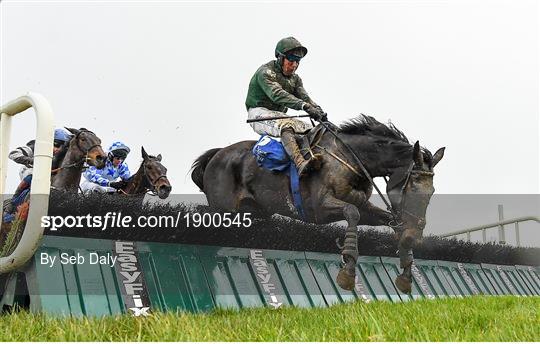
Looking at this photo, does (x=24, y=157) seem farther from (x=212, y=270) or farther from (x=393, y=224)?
(x=393, y=224)

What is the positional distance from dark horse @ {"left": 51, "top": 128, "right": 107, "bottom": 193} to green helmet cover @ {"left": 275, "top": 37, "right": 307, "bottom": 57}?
7.54 feet

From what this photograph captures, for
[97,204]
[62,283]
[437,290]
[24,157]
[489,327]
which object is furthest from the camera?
[437,290]

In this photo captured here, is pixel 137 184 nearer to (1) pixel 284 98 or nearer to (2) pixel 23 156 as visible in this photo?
(2) pixel 23 156

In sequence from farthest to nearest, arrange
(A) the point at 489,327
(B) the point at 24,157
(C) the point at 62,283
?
(B) the point at 24,157 → (C) the point at 62,283 → (A) the point at 489,327

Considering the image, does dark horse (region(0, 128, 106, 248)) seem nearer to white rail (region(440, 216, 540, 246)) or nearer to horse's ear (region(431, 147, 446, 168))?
horse's ear (region(431, 147, 446, 168))

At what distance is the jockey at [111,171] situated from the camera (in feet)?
24.1

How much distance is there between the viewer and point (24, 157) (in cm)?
627

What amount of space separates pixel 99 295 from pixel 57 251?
0.50 m

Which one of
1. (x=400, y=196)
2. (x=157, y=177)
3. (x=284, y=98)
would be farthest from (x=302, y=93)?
(x=157, y=177)

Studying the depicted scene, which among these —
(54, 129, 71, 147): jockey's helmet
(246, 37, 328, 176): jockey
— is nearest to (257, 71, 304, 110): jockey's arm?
(246, 37, 328, 176): jockey

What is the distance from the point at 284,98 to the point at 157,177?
75.3 inches

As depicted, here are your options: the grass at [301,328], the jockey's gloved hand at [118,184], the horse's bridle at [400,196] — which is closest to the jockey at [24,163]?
the jockey's gloved hand at [118,184]

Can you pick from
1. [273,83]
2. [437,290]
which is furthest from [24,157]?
[437,290]

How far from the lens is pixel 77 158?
6.56 meters
